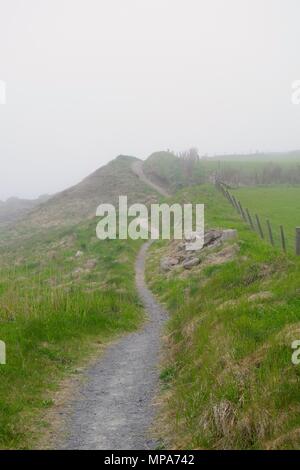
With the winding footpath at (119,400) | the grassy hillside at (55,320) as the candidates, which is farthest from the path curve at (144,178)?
the winding footpath at (119,400)

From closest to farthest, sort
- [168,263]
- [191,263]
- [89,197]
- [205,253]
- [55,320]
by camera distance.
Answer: [55,320] → [191,263] → [205,253] → [168,263] → [89,197]

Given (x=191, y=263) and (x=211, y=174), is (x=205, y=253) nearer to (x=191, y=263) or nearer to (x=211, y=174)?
(x=191, y=263)

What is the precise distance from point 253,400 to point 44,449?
150 inches

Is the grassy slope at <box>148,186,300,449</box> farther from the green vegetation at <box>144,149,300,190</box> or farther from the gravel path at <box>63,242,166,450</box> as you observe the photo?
the green vegetation at <box>144,149,300,190</box>

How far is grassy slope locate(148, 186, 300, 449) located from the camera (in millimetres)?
7898

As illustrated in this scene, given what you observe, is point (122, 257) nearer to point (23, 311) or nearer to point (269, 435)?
point (23, 311)

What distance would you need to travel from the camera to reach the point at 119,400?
11531 millimetres

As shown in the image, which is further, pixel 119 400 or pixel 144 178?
pixel 144 178

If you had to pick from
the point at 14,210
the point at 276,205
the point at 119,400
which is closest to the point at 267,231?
the point at 276,205

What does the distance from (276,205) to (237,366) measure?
46998 millimetres

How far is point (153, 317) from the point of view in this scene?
67.8 ft

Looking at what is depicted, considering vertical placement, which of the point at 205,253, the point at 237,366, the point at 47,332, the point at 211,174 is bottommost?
the point at 47,332

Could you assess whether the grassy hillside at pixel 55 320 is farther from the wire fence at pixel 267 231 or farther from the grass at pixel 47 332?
the wire fence at pixel 267 231
